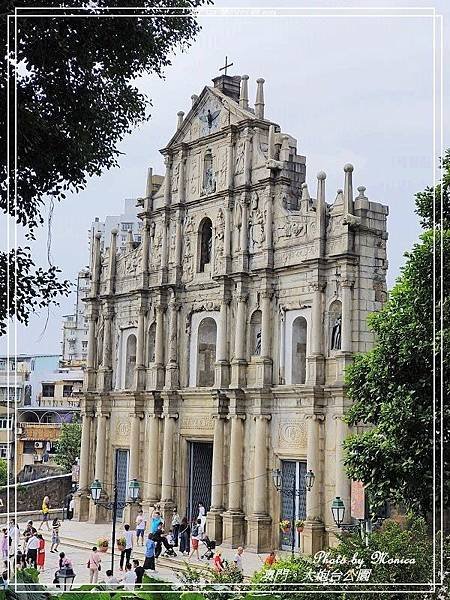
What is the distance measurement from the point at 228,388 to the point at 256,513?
170cm

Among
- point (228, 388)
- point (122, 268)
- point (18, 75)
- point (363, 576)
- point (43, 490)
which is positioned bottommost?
point (363, 576)

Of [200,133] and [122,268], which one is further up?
[200,133]

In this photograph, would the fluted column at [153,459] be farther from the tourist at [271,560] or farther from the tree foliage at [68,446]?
A: the tourist at [271,560]

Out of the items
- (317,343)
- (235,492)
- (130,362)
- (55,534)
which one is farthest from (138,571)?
(317,343)

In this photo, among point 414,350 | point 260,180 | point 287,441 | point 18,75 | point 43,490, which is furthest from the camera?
point 287,441

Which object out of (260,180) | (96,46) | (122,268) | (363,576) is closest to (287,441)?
(260,180)

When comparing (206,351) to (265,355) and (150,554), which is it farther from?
(150,554)

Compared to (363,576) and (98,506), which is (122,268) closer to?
(98,506)

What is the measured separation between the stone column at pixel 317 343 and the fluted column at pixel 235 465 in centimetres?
78

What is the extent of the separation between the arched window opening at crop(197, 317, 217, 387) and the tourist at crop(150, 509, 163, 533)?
156 cm

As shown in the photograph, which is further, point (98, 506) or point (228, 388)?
point (228, 388)

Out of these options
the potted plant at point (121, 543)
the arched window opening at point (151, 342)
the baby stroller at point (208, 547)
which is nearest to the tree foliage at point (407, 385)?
the baby stroller at point (208, 547)

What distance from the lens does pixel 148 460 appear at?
5648 millimetres

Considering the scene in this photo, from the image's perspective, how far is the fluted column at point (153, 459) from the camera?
16.8ft
